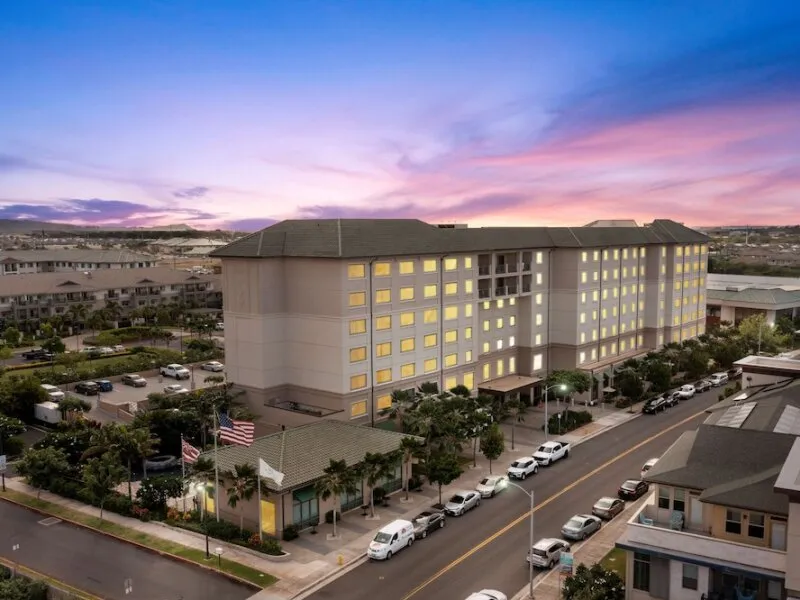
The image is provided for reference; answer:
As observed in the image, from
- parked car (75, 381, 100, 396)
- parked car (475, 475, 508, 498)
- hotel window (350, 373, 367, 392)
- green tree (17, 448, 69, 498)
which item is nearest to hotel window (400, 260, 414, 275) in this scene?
hotel window (350, 373, 367, 392)

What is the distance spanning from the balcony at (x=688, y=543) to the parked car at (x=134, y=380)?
74.4 meters

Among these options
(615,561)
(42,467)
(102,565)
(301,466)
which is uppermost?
(301,466)

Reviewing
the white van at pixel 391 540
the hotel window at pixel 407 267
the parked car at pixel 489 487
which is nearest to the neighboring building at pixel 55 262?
the hotel window at pixel 407 267

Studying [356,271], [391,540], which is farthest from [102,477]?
[356,271]

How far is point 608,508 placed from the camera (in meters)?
47.4

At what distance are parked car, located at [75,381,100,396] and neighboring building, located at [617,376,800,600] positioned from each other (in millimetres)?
73464

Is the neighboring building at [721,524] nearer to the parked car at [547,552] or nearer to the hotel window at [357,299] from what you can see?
the parked car at [547,552]

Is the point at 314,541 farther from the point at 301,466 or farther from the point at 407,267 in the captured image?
the point at 407,267

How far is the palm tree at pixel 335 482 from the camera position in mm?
44438

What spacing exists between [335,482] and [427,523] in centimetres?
679

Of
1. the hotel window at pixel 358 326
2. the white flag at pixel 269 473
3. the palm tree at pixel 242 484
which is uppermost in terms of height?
the hotel window at pixel 358 326

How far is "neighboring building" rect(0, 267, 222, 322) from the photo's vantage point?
451 ft

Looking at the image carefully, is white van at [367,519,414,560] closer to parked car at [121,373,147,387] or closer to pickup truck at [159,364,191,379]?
parked car at [121,373,147,387]

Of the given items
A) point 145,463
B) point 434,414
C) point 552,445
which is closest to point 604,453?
point 552,445
